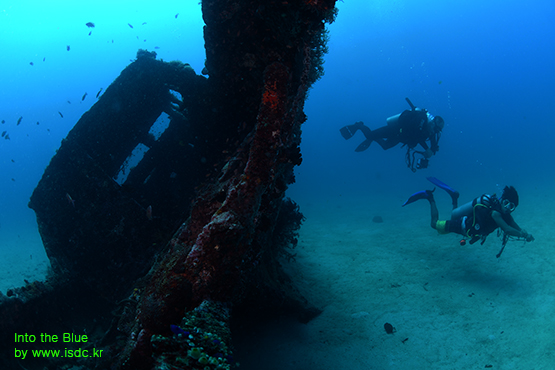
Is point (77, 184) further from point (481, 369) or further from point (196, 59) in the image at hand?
point (196, 59)

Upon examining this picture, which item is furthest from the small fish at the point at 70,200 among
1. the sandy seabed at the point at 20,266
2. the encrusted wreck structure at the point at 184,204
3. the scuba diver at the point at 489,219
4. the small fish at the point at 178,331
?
the scuba diver at the point at 489,219

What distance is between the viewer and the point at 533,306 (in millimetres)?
5371

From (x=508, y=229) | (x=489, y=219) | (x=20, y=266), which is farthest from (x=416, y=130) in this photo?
(x=20, y=266)

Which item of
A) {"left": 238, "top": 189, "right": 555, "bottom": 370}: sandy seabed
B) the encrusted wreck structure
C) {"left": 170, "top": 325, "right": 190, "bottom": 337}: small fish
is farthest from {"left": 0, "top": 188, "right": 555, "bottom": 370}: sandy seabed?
{"left": 170, "top": 325, "right": 190, "bottom": 337}: small fish

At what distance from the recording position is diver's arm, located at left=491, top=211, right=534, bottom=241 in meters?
7.10

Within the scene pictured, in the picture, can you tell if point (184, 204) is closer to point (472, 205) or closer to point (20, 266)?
point (472, 205)

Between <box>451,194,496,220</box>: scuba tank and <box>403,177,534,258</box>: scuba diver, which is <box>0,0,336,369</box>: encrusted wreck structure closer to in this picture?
<box>403,177,534,258</box>: scuba diver

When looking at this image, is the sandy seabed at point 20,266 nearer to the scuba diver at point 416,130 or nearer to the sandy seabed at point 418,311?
the sandy seabed at point 418,311

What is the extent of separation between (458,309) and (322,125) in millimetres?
167224

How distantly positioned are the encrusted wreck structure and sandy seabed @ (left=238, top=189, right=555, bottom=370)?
0.69m

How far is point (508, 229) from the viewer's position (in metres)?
7.14

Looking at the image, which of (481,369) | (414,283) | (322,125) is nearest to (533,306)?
(414,283)

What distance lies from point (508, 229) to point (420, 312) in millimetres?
4198

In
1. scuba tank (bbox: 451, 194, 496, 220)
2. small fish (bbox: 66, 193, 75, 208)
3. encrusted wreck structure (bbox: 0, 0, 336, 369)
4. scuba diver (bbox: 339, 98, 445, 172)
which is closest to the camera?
encrusted wreck structure (bbox: 0, 0, 336, 369)
